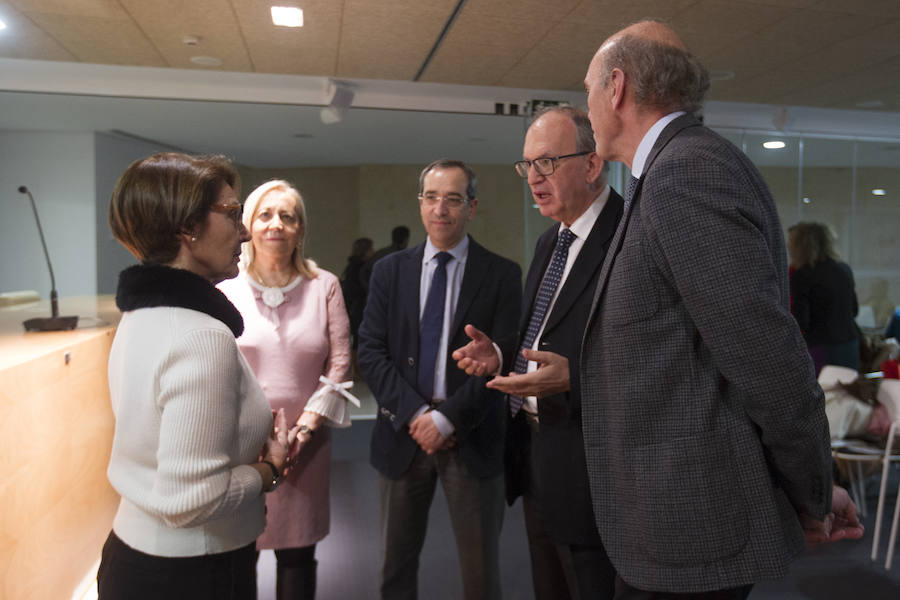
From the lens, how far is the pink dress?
84.0 inches

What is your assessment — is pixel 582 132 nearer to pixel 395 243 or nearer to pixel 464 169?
pixel 464 169

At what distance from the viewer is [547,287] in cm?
178

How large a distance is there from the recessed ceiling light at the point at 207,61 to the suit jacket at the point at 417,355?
2.73 meters

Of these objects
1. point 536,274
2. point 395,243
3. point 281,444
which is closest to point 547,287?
point 536,274

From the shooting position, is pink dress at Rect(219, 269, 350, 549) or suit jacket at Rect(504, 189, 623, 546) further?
pink dress at Rect(219, 269, 350, 549)

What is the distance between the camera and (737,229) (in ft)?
3.27

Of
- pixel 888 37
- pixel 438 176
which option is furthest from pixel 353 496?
pixel 888 37

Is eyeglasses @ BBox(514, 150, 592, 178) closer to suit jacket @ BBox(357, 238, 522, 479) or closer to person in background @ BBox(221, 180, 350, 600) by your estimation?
suit jacket @ BBox(357, 238, 522, 479)

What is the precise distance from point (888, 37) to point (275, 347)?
4.04 metres

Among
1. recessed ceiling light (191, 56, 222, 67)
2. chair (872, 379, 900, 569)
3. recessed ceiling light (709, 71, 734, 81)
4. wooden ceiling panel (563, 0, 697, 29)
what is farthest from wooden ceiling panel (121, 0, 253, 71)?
chair (872, 379, 900, 569)

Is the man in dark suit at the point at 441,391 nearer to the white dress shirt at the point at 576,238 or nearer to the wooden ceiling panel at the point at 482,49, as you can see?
the white dress shirt at the point at 576,238

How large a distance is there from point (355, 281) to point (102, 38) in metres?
3.23

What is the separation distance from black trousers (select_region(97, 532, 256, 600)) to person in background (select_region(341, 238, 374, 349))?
4.62 metres

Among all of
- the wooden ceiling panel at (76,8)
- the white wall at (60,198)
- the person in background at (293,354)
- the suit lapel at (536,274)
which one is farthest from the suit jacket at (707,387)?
the white wall at (60,198)
